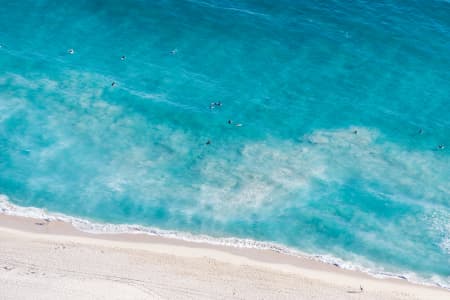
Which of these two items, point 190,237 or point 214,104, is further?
point 214,104

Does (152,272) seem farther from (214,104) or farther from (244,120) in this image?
(214,104)

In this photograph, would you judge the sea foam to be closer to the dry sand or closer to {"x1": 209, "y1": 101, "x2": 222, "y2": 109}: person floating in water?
the dry sand

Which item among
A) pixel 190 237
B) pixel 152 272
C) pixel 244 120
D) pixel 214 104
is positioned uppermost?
pixel 214 104

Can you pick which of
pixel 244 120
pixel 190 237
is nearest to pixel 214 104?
pixel 244 120

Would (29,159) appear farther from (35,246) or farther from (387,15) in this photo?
(387,15)

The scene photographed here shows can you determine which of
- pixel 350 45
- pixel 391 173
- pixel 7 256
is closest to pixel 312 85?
pixel 350 45
